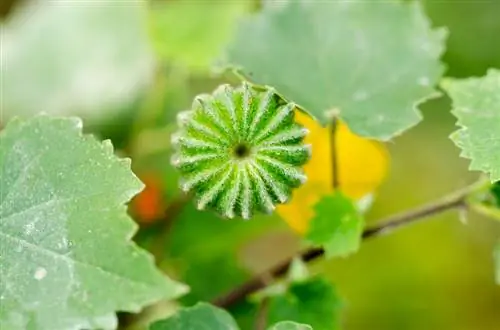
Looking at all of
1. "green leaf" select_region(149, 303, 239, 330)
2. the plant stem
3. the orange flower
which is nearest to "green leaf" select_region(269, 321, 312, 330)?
"green leaf" select_region(149, 303, 239, 330)

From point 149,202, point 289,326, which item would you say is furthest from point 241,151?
point 149,202

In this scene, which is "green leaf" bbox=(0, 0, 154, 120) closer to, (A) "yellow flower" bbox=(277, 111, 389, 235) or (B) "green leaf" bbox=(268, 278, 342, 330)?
(A) "yellow flower" bbox=(277, 111, 389, 235)

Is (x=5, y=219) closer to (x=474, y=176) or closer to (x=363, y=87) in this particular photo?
(x=363, y=87)

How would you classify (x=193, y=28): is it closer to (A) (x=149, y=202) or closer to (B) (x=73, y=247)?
(A) (x=149, y=202)

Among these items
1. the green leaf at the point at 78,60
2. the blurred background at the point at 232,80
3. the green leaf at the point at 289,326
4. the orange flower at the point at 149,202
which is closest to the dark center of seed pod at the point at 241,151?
the green leaf at the point at 289,326

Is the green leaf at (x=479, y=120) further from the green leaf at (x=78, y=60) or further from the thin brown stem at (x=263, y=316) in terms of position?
the green leaf at (x=78, y=60)

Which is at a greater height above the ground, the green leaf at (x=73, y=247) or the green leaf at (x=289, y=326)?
the green leaf at (x=73, y=247)
